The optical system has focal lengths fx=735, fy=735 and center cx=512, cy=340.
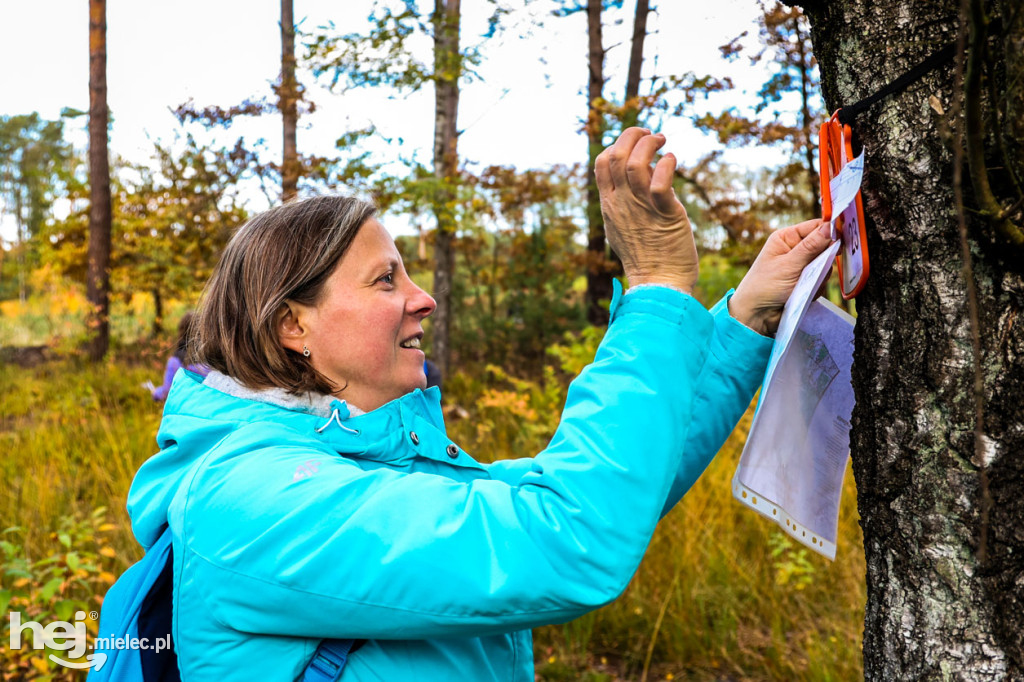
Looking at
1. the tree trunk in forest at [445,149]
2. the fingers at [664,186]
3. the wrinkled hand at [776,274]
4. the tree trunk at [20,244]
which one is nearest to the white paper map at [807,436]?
the wrinkled hand at [776,274]

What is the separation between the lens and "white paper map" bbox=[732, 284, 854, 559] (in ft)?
3.99

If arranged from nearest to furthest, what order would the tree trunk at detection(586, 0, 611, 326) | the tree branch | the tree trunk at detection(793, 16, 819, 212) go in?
the tree branch → the tree trunk at detection(793, 16, 819, 212) → the tree trunk at detection(586, 0, 611, 326)

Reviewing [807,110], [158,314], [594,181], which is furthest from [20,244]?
[807,110]

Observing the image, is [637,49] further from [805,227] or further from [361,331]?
[361,331]

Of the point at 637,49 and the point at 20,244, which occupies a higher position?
the point at 637,49

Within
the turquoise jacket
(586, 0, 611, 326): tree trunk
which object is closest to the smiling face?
→ the turquoise jacket

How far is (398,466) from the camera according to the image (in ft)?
4.17

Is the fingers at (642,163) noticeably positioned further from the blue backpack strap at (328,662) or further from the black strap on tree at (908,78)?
the blue backpack strap at (328,662)

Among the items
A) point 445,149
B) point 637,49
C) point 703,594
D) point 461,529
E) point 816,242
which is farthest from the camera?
point 637,49

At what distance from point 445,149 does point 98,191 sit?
5.72 meters

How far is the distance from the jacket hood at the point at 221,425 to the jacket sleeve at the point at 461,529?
0.43 feet

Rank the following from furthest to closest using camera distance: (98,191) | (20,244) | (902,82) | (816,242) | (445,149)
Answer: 1. (20,244)
2. (98,191)
3. (445,149)
4. (816,242)
5. (902,82)

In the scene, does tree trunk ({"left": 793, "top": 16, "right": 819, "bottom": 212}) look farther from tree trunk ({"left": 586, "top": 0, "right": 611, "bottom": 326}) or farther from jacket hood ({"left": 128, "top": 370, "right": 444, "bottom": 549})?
jacket hood ({"left": 128, "top": 370, "right": 444, "bottom": 549})

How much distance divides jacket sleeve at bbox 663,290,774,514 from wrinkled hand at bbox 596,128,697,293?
0.51 ft
